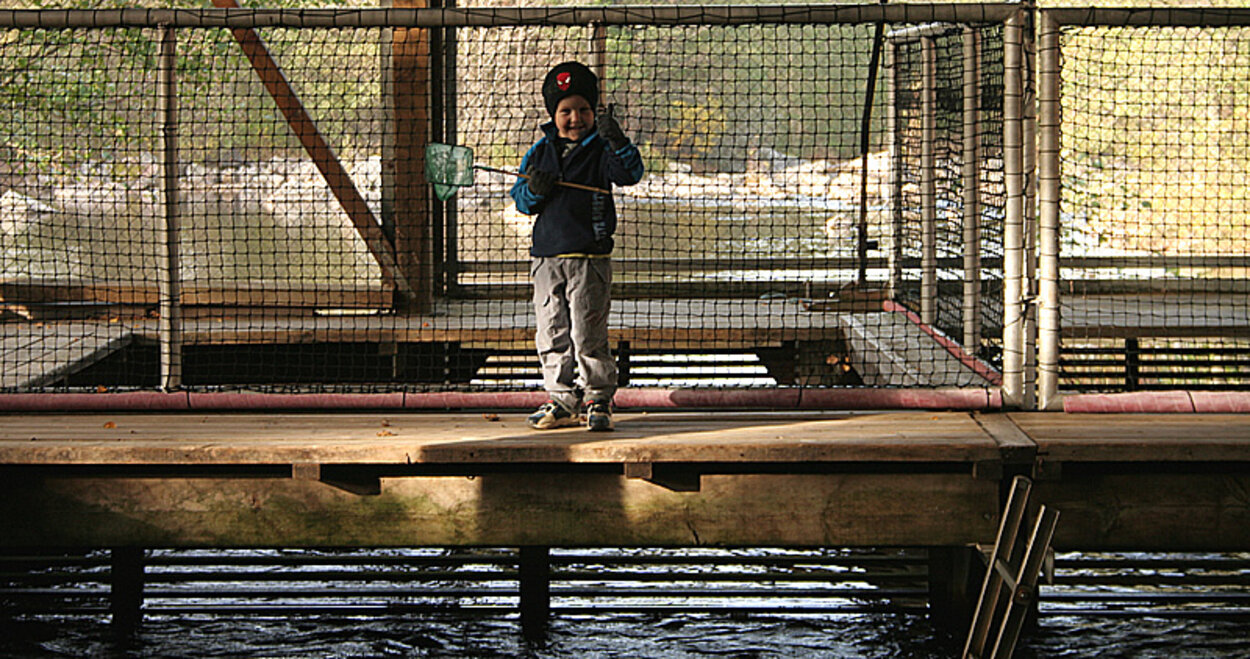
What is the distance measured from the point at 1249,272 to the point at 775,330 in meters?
4.42

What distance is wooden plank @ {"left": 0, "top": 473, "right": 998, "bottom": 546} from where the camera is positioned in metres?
4.60

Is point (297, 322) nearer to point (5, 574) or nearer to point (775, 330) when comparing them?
point (5, 574)

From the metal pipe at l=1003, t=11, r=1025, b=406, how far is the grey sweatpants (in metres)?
1.53

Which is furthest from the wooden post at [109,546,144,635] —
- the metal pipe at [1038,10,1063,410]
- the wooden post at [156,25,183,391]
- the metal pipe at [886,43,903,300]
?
the metal pipe at [886,43,903,300]

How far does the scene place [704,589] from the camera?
20.3ft

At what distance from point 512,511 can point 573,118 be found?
1427 millimetres

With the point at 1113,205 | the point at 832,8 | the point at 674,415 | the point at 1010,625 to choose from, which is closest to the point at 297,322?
the point at 674,415

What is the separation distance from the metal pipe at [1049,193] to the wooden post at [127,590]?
3.98 metres

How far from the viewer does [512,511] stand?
4645 mm

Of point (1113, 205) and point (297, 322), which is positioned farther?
point (1113, 205)

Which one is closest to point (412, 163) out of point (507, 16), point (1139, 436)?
point (507, 16)

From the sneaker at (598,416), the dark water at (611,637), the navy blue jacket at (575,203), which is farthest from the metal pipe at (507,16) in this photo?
the dark water at (611,637)

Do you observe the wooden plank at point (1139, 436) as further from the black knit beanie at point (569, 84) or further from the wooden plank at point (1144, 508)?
the black knit beanie at point (569, 84)

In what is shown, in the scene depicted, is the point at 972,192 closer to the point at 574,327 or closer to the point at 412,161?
the point at 574,327
